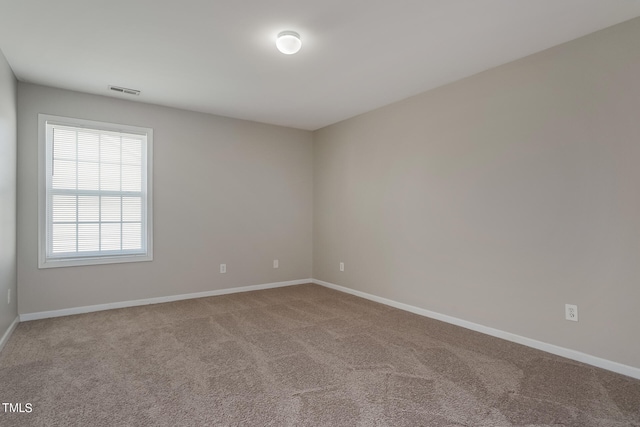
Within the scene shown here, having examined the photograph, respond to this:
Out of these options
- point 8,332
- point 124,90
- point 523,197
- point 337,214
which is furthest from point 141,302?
point 523,197

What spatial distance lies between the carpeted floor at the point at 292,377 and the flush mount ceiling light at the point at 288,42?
241cm

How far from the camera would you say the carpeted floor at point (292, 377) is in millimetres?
1910

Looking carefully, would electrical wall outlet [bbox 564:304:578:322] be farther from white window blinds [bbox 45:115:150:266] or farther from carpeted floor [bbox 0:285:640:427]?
white window blinds [bbox 45:115:150:266]

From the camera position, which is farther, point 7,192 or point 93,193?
point 93,193

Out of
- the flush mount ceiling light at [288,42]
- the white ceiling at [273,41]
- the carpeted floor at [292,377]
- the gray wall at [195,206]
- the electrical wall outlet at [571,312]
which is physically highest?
the white ceiling at [273,41]

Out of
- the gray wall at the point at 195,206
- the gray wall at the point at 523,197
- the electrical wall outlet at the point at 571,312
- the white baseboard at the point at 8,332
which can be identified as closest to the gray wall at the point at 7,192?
the white baseboard at the point at 8,332

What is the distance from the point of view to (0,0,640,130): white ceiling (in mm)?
2309

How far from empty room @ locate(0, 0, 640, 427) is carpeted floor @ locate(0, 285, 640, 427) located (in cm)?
2

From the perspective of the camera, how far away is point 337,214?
515 cm

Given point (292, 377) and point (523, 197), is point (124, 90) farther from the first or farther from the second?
point (523, 197)

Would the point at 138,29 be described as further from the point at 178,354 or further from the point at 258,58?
the point at 178,354

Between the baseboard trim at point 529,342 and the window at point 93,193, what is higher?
the window at point 93,193

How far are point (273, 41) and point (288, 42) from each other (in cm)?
20

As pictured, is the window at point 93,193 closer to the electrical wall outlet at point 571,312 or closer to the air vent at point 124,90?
the air vent at point 124,90
